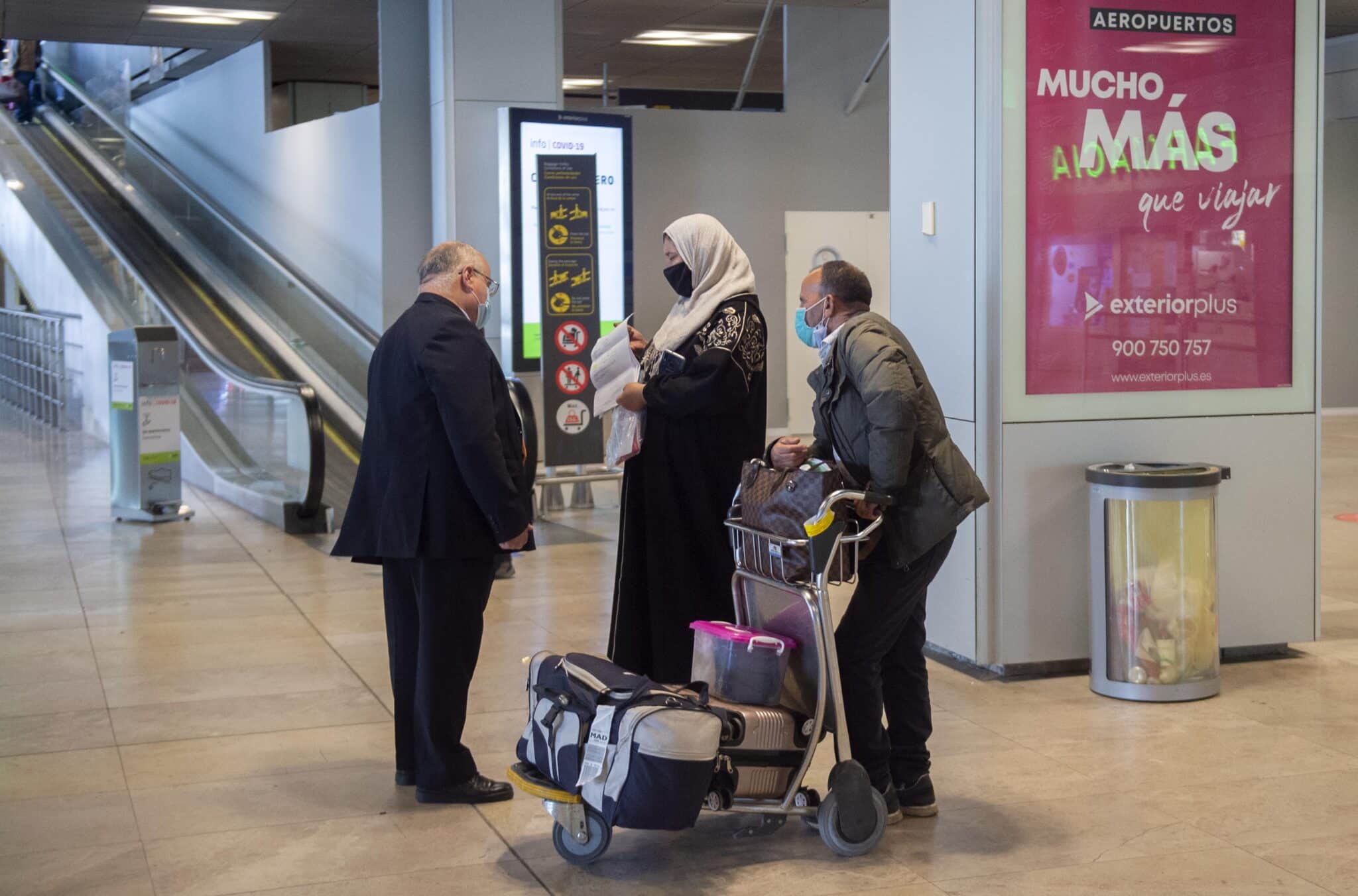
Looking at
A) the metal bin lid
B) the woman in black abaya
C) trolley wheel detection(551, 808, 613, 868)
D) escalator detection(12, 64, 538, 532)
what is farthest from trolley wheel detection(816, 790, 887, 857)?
escalator detection(12, 64, 538, 532)

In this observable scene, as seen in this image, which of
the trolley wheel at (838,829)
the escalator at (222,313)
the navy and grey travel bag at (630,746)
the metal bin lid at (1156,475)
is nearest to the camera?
the navy and grey travel bag at (630,746)

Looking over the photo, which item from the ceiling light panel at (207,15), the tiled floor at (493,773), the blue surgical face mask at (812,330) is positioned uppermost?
the ceiling light panel at (207,15)

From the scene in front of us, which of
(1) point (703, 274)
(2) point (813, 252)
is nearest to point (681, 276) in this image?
(1) point (703, 274)

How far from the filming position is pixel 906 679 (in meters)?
3.86

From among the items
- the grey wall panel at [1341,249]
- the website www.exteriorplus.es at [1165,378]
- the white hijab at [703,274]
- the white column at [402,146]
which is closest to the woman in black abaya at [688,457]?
the white hijab at [703,274]

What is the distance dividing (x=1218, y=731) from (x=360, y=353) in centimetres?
906

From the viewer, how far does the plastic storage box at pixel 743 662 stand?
11.6 feet

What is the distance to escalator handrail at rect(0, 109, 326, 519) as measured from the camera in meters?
9.13

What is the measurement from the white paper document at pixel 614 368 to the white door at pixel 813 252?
10.0 metres

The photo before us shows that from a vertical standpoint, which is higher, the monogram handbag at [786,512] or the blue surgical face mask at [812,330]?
the blue surgical face mask at [812,330]

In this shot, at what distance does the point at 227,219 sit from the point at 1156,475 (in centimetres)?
1323

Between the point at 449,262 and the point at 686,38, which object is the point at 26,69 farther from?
the point at 449,262

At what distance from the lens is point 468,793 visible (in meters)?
4.00

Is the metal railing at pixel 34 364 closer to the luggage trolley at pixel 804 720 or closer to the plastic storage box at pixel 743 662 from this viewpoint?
the plastic storage box at pixel 743 662
